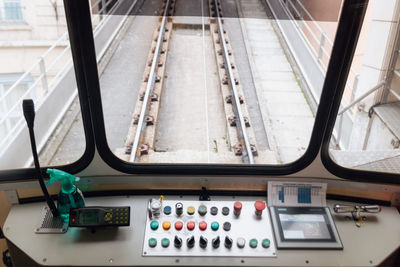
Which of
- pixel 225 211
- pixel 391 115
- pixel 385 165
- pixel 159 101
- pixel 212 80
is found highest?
pixel 385 165

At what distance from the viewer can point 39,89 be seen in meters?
3.90

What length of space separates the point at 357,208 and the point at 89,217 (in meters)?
1.44

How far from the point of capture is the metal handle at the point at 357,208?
1871 millimetres

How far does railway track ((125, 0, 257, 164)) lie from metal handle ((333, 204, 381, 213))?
4.83 ft

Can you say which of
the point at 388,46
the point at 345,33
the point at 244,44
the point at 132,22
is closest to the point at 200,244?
the point at 345,33

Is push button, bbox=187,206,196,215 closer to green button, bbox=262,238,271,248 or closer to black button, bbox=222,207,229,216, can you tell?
black button, bbox=222,207,229,216

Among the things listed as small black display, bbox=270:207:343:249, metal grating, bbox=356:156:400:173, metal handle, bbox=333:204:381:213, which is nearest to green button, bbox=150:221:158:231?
small black display, bbox=270:207:343:249

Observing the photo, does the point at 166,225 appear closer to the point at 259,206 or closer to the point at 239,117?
the point at 259,206

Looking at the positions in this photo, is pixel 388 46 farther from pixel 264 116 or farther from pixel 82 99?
pixel 82 99

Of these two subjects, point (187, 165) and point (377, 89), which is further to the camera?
point (377, 89)

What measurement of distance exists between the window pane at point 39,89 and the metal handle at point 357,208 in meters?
1.47

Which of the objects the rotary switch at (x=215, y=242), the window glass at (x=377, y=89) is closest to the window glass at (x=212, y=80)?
the window glass at (x=377, y=89)

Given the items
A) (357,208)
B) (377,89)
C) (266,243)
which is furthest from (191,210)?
(377,89)

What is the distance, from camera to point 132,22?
677 cm
